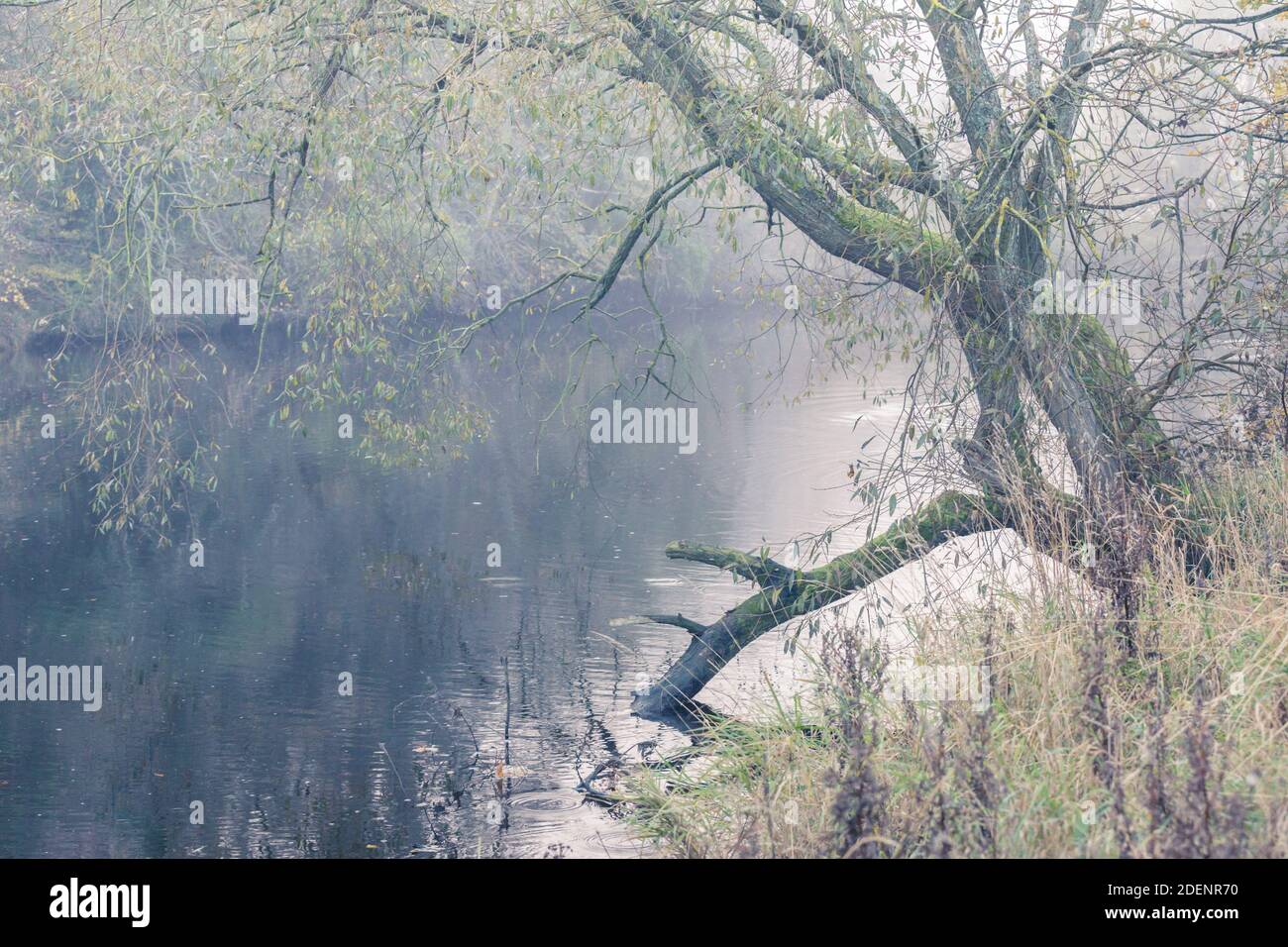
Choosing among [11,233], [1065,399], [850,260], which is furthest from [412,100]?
[11,233]

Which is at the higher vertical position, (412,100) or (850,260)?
(412,100)

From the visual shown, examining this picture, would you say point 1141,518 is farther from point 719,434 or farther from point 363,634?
point 719,434

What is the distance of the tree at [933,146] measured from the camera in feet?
23.7

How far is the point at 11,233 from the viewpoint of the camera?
25625mm

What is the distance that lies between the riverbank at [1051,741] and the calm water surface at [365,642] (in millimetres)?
1337

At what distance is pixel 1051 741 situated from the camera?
5.49 metres

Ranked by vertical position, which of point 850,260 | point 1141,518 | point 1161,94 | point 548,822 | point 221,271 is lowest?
point 548,822

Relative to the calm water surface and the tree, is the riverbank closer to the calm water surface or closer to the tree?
the tree

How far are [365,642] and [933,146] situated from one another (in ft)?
22.5
